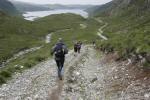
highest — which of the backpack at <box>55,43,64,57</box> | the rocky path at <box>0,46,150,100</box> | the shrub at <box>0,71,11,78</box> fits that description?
the backpack at <box>55,43,64,57</box>

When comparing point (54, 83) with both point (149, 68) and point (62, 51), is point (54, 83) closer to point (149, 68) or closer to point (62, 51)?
point (62, 51)

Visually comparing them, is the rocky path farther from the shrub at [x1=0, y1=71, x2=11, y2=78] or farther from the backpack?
the shrub at [x1=0, y1=71, x2=11, y2=78]

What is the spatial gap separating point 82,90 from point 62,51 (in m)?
4.60

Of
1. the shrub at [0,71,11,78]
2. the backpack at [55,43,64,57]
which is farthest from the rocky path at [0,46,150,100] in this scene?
the shrub at [0,71,11,78]

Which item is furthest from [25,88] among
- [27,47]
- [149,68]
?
[27,47]

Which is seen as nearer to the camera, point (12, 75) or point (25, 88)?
point (25, 88)

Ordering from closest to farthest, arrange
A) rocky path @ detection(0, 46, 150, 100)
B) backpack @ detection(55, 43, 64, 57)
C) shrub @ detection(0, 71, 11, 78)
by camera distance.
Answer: rocky path @ detection(0, 46, 150, 100), backpack @ detection(55, 43, 64, 57), shrub @ detection(0, 71, 11, 78)

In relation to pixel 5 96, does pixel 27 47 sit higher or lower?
lower

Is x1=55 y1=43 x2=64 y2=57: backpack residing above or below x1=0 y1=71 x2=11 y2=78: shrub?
above

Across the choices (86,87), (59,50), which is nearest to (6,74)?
(59,50)

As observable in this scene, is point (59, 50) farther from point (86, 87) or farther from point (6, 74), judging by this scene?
point (6, 74)

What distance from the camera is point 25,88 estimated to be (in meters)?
27.0

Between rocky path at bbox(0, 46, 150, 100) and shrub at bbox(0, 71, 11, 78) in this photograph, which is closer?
rocky path at bbox(0, 46, 150, 100)

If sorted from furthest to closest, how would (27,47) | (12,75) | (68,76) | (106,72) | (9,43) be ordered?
(9,43)
(27,47)
(12,75)
(106,72)
(68,76)
